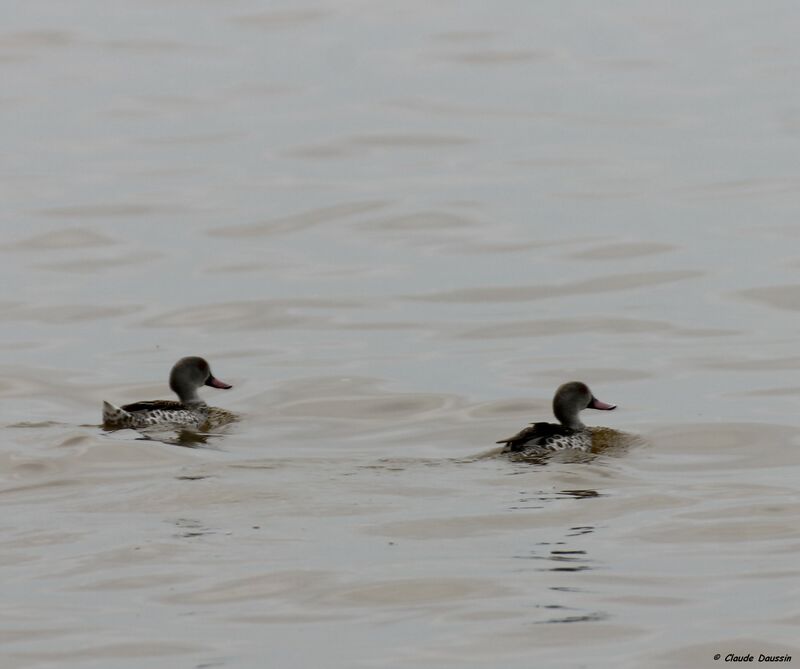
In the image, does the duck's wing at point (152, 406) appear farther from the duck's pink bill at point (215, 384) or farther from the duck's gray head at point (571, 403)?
the duck's gray head at point (571, 403)

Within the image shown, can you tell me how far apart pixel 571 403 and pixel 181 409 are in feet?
10.0

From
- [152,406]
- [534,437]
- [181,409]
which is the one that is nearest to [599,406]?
[534,437]

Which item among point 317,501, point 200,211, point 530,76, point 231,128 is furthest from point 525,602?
point 530,76

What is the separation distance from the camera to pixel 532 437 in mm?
13711

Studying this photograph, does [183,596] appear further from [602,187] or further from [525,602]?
[602,187]

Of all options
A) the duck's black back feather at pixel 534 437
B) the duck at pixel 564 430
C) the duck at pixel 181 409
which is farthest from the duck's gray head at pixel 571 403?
the duck at pixel 181 409

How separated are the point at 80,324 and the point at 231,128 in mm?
11632

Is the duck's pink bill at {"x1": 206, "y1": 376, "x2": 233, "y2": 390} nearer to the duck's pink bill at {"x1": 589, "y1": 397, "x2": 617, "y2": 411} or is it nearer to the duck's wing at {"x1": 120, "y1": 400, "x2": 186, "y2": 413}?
the duck's wing at {"x1": 120, "y1": 400, "x2": 186, "y2": 413}

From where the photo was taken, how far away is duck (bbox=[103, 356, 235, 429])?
14750mm

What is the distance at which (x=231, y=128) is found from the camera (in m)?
31.0

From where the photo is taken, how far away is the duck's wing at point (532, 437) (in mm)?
13664

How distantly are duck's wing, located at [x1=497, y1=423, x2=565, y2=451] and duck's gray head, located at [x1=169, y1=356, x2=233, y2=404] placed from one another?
3269 mm

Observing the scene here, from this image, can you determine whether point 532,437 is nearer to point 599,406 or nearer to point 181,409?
point 599,406

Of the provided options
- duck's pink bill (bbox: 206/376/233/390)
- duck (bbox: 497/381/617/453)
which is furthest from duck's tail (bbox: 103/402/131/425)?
duck (bbox: 497/381/617/453)
